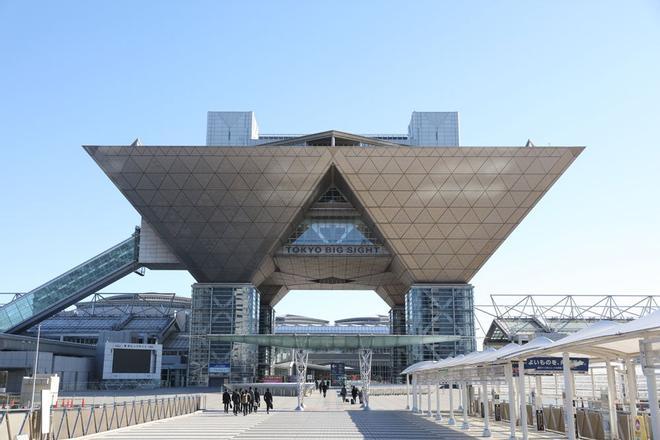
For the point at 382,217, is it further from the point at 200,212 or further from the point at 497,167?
the point at 200,212

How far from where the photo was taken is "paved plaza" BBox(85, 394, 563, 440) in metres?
26.6

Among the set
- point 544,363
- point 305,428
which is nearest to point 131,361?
point 305,428

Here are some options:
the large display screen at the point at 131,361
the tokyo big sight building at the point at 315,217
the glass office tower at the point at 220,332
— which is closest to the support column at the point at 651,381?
the tokyo big sight building at the point at 315,217

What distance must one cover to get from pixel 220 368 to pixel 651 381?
62.2 metres

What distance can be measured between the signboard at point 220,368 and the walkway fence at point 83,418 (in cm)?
3355

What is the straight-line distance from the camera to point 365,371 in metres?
51.6

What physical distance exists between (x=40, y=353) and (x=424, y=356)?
40918 mm

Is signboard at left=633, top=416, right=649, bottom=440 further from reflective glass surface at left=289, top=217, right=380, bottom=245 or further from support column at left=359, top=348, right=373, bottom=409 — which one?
reflective glass surface at left=289, top=217, right=380, bottom=245

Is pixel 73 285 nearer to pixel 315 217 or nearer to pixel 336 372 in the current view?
pixel 315 217

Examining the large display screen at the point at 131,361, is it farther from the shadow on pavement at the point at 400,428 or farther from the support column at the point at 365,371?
the shadow on pavement at the point at 400,428

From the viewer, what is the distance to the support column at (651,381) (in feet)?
47.1

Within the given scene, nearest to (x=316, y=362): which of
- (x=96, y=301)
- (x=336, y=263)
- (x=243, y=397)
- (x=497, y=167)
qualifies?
(x=96, y=301)

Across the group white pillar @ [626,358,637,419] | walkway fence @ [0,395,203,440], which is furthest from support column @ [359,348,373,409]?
white pillar @ [626,358,637,419]

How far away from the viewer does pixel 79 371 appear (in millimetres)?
76562
